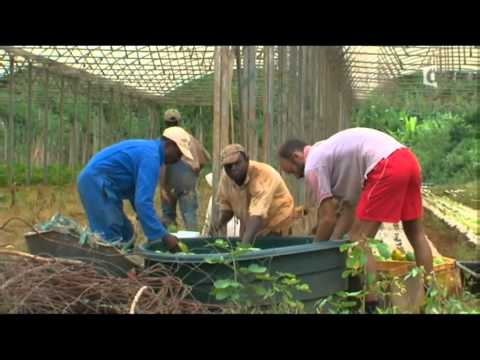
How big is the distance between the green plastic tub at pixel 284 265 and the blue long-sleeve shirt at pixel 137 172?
31 cm

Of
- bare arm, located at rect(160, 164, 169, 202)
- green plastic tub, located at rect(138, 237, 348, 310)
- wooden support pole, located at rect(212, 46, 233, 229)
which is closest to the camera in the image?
green plastic tub, located at rect(138, 237, 348, 310)

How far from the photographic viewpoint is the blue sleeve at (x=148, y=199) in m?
4.85

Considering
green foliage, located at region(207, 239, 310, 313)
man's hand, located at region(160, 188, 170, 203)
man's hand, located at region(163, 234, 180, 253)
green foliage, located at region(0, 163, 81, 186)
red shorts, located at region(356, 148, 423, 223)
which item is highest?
red shorts, located at region(356, 148, 423, 223)

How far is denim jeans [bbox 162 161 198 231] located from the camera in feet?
23.9

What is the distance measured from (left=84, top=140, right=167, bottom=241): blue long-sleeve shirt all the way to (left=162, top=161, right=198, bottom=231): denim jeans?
178cm

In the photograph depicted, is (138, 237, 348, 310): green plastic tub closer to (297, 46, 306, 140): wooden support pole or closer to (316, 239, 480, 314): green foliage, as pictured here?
(316, 239, 480, 314): green foliage

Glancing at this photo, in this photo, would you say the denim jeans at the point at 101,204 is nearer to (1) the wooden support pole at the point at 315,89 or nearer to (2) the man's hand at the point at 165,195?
(2) the man's hand at the point at 165,195

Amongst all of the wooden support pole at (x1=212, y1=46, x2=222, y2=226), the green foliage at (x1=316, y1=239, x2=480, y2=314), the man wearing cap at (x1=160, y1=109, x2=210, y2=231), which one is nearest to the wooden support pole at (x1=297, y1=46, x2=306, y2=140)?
the man wearing cap at (x1=160, y1=109, x2=210, y2=231)

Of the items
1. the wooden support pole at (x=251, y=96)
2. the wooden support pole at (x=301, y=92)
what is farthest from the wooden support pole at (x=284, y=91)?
the wooden support pole at (x=251, y=96)

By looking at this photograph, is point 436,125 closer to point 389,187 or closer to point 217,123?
point 217,123

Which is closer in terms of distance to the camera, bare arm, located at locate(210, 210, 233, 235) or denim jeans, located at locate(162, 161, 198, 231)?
bare arm, located at locate(210, 210, 233, 235)

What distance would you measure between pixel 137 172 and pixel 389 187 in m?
1.78

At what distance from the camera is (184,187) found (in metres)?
→ 7.30
